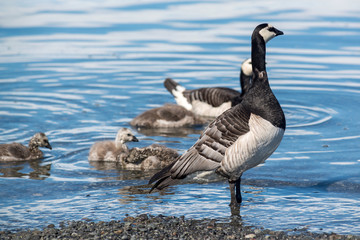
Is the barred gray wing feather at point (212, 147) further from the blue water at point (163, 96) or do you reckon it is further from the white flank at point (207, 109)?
the white flank at point (207, 109)

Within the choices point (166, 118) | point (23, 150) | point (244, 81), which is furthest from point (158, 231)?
point (244, 81)

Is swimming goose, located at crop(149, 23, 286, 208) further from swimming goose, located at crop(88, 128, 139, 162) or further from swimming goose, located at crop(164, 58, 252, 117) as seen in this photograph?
swimming goose, located at crop(164, 58, 252, 117)

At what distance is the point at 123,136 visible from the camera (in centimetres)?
1263

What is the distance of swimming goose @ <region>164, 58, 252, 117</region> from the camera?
1634 centimetres

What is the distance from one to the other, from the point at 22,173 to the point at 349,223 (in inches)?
245

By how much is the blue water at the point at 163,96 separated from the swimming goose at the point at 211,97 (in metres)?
0.99

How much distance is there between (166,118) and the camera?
15.2 metres

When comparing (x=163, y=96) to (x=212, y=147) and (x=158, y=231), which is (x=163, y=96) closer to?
(x=212, y=147)

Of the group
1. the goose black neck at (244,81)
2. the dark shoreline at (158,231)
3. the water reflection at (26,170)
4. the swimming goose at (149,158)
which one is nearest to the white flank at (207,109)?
the goose black neck at (244,81)

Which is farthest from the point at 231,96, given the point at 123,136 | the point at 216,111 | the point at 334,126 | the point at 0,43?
the point at 0,43

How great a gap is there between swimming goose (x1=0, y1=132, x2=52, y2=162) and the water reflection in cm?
12

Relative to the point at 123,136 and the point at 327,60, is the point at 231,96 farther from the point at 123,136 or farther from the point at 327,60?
the point at 327,60

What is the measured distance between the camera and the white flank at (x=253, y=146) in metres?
8.54

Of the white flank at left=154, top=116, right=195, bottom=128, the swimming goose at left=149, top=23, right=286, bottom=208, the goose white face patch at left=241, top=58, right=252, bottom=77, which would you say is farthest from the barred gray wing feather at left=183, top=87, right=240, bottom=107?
the swimming goose at left=149, top=23, right=286, bottom=208
